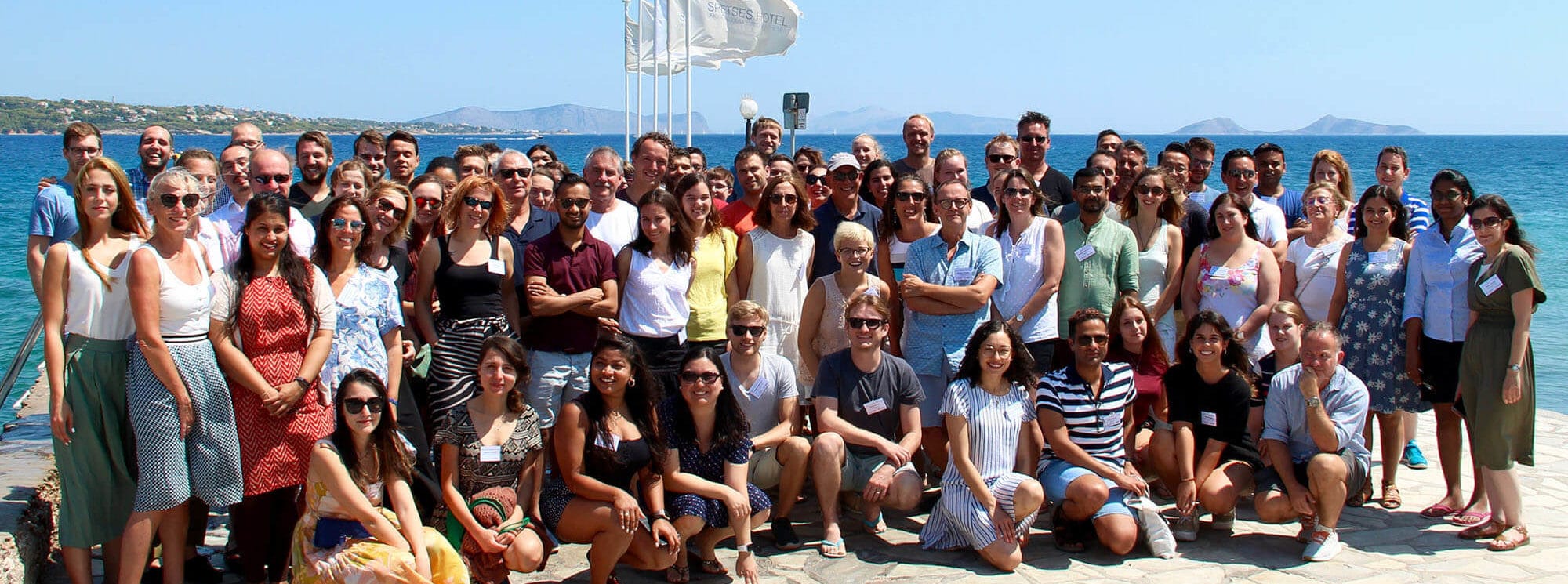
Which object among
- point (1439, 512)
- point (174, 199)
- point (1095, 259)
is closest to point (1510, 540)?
point (1439, 512)

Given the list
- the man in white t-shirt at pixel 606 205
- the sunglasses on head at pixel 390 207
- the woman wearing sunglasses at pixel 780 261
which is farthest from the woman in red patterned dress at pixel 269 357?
the woman wearing sunglasses at pixel 780 261

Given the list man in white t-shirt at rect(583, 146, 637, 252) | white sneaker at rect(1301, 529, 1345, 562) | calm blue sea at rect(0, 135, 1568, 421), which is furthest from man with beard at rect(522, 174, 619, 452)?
white sneaker at rect(1301, 529, 1345, 562)

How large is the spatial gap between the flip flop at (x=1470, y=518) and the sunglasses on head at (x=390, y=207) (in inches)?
201

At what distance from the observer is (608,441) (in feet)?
15.4

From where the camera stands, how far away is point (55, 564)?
4.88 meters

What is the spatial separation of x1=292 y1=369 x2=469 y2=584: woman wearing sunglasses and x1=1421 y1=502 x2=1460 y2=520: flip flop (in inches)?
178

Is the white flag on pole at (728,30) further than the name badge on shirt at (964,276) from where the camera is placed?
Yes

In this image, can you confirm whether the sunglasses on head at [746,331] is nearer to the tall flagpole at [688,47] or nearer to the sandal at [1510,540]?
the sandal at [1510,540]

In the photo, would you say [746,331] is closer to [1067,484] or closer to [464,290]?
[464,290]

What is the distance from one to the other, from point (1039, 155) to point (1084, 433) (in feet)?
9.01

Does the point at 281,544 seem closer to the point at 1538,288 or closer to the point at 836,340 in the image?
the point at 836,340

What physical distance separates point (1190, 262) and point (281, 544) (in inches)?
182

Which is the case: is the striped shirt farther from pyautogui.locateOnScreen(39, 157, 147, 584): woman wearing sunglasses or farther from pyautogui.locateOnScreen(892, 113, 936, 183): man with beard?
pyautogui.locateOnScreen(39, 157, 147, 584): woman wearing sunglasses

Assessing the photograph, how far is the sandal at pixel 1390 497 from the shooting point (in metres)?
5.76
